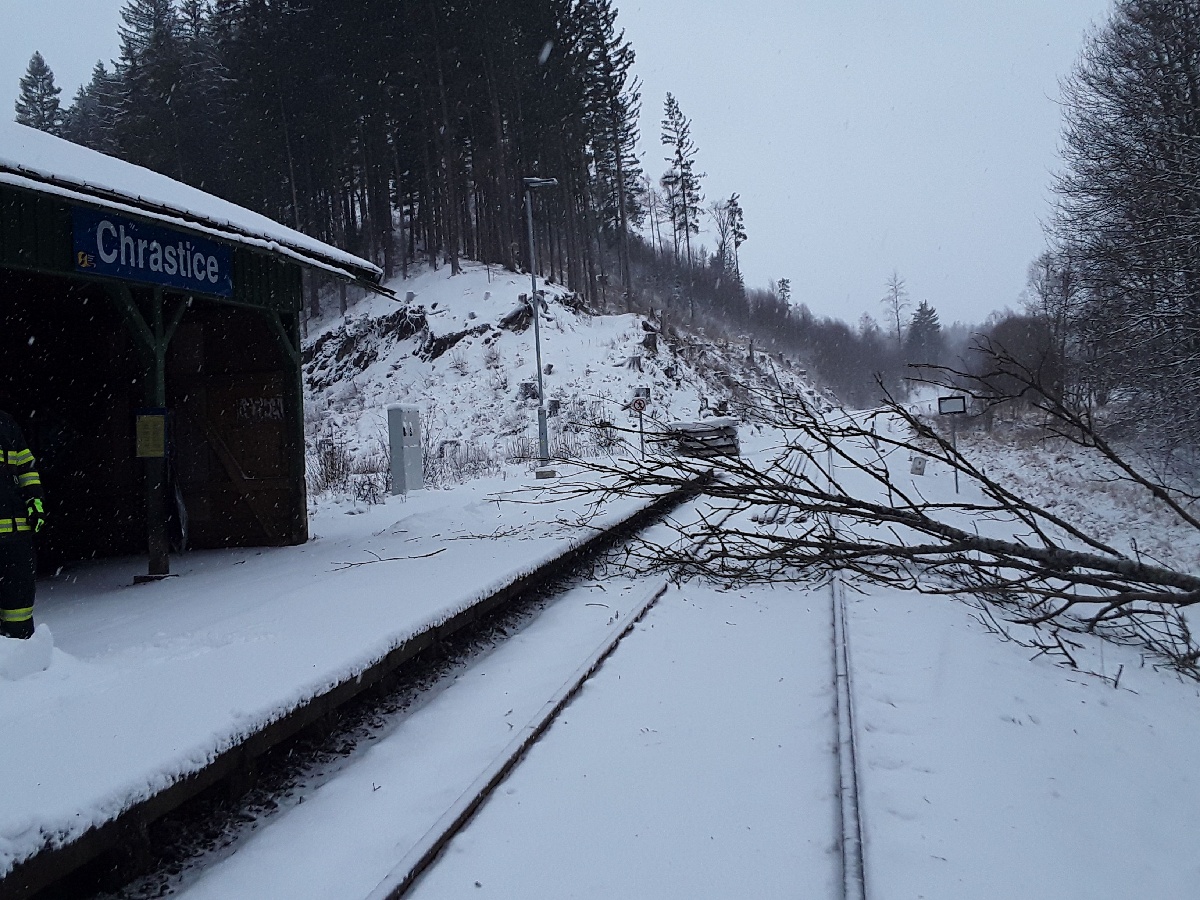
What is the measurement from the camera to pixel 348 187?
45.3 m

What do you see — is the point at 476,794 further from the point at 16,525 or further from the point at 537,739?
the point at 16,525

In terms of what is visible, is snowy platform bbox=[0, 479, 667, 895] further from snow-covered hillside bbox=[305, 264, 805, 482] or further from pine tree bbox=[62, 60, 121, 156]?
pine tree bbox=[62, 60, 121, 156]

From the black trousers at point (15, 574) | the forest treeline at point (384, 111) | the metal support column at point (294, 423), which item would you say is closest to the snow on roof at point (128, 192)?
the metal support column at point (294, 423)

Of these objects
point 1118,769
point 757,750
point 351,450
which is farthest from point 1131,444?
point 351,450

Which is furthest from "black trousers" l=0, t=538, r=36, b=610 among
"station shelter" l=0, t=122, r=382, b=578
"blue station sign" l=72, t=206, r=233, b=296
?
"station shelter" l=0, t=122, r=382, b=578

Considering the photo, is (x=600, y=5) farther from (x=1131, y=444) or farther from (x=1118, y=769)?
(x=1118, y=769)

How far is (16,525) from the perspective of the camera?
5.09 m

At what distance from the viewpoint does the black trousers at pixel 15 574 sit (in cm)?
504

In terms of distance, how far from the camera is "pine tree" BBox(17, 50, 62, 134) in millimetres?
53062

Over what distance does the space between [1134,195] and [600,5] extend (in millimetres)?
33389

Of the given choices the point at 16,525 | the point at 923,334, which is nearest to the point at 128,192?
the point at 16,525

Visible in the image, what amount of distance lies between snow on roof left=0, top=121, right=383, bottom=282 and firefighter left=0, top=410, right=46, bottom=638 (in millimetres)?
1982

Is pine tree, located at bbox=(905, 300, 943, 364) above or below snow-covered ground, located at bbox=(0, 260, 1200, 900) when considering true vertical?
above

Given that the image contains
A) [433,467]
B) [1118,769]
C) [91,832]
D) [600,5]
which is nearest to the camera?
[91,832]
